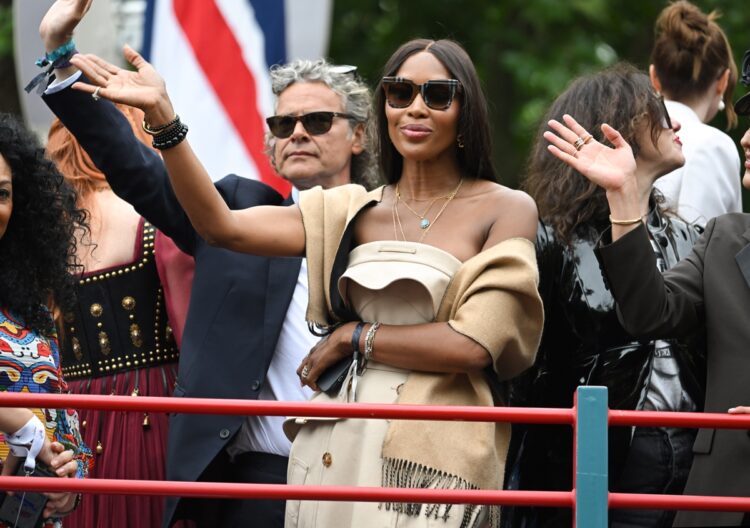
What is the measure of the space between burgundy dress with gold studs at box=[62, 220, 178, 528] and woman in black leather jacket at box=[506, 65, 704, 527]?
127cm

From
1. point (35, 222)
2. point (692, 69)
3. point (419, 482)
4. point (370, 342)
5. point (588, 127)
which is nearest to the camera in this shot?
point (419, 482)

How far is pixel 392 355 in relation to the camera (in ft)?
12.7

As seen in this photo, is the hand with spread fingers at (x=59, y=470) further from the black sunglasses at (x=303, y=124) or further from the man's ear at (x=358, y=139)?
the man's ear at (x=358, y=139)

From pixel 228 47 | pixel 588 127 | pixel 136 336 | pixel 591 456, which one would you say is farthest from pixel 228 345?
pixel 228 47

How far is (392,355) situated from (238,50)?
12.8 ft

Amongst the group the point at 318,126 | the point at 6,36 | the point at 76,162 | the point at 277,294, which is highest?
the point at 6,36

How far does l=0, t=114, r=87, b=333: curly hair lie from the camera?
4.32 metres

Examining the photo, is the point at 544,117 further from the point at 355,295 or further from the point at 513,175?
the point at 513,175

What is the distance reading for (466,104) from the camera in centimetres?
412

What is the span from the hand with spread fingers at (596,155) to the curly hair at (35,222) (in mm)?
1501

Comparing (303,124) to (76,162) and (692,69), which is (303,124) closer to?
(76,162)

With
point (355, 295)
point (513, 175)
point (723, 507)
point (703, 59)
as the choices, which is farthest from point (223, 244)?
point (513, 175)

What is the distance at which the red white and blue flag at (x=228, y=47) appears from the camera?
24.1 ft

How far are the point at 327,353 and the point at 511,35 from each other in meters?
10.9
